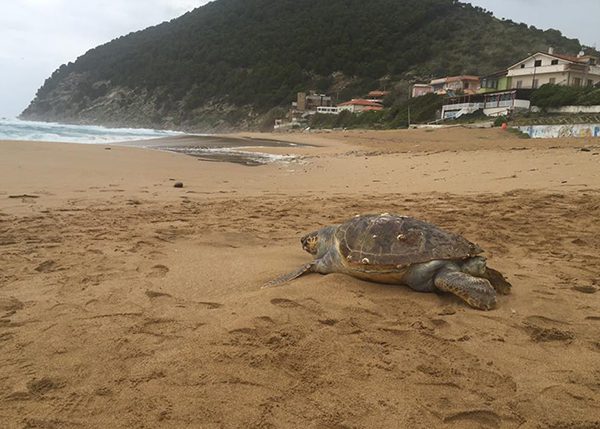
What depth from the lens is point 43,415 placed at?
1.80 meters

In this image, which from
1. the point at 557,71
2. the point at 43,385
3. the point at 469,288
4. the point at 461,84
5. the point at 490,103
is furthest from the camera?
the point at 461,84

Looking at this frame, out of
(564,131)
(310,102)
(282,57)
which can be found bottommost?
(564,131)

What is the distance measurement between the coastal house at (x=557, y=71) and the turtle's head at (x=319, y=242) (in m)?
50.6

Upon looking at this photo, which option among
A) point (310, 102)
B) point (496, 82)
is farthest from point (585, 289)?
point (310, 102)

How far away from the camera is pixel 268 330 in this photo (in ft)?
8.38

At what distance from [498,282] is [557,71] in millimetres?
51946

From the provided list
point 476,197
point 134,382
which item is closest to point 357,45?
point 476,197

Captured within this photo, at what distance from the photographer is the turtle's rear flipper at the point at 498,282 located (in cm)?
321

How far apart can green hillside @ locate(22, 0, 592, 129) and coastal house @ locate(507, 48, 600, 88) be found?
842 inches

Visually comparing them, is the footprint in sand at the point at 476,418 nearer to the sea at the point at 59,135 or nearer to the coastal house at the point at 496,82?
the sea at the point at 59,135

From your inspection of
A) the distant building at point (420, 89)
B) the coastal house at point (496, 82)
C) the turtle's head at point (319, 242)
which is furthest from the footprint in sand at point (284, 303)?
the distant building at point (420, 89)

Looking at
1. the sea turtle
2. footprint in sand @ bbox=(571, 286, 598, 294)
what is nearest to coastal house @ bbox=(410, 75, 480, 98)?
footprint in sand @ bbox=(571, 286, 598, 294)

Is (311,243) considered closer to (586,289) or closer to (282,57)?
(586,289)

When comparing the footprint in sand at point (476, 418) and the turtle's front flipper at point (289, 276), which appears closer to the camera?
the footprint in sand at point (476, 418)
